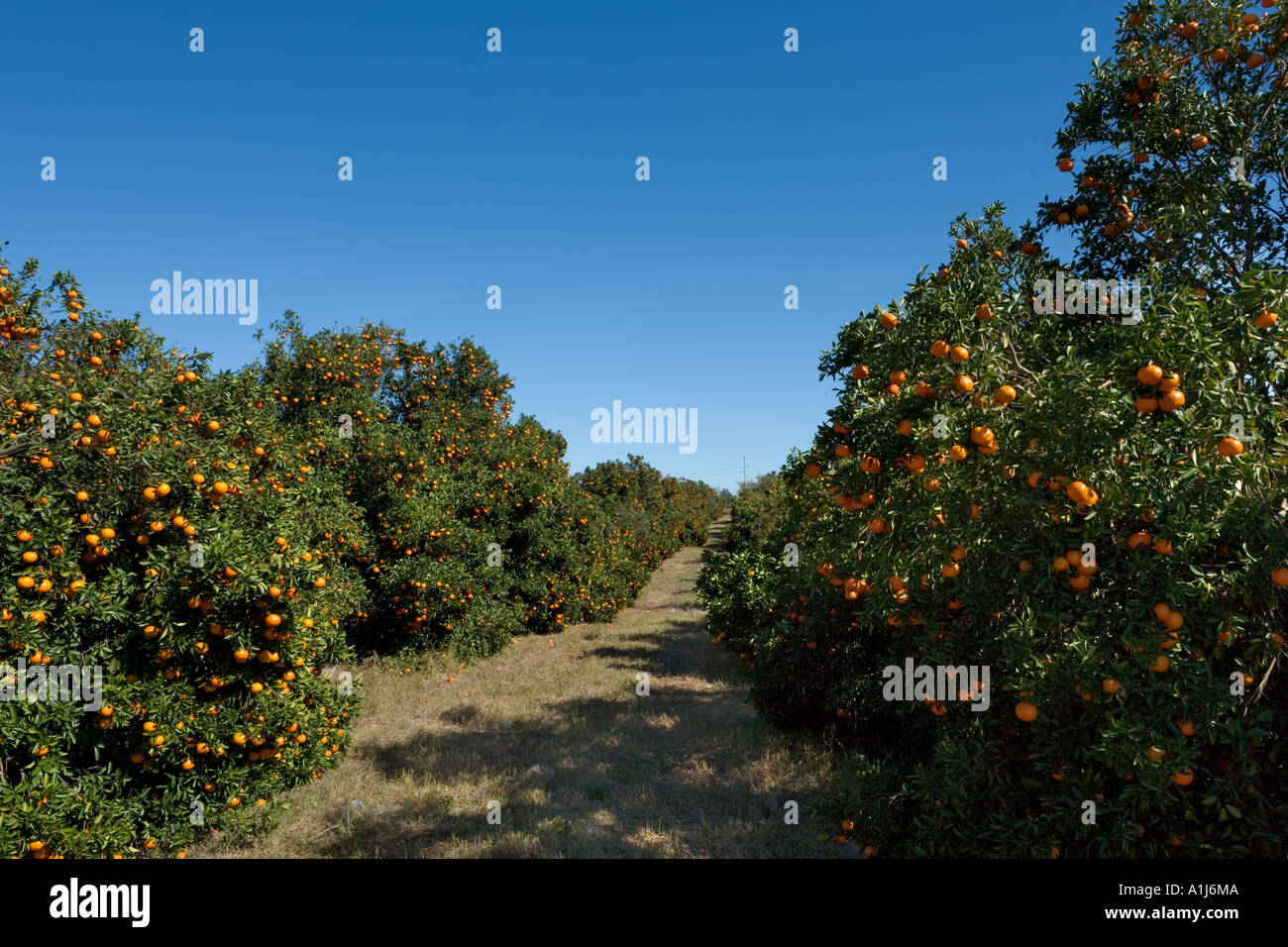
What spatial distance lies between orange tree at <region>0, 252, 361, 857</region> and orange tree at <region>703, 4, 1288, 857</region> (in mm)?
4737

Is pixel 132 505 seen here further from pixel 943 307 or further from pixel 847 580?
pixel 943 307

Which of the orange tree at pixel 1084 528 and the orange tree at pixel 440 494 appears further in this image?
the orange tree at pixel 440 494

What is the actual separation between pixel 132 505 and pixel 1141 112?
856 centimetres

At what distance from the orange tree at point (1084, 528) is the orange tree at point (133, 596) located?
474 cm

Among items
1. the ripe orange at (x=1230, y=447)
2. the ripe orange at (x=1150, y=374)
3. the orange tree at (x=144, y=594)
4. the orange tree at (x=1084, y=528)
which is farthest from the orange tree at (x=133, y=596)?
the ripe orange at (x=1230, y=447)

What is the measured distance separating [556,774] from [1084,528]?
639 cm

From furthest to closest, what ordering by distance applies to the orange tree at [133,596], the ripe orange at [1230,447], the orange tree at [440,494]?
the orange tree at [440,494] → the orange tree at [133,596] → the ripe orange at [1230,447]

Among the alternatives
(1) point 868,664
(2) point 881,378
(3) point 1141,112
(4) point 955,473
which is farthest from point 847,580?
(3) point 1141,112

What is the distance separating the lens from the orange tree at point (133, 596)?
14.2ft

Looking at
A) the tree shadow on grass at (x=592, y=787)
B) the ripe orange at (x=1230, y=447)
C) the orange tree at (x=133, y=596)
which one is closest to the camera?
the ripe orange at (x=1230, y=447)

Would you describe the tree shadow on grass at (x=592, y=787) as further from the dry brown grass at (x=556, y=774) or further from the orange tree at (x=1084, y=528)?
the orange tree at (x=1084, y=528)

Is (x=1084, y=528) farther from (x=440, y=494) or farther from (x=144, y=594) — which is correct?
(x=440, y=494)

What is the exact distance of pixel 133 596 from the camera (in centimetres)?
489

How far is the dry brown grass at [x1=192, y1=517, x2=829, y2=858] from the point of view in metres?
5.65
